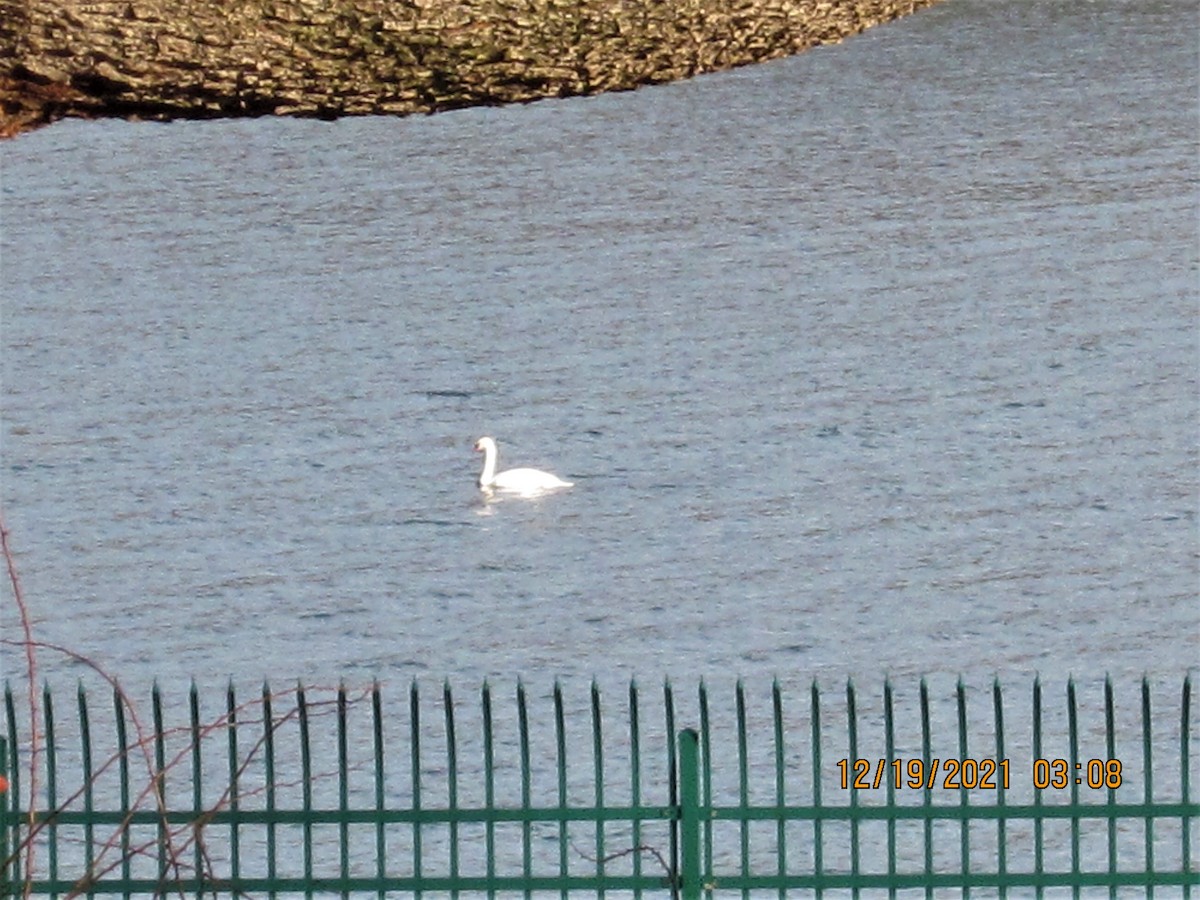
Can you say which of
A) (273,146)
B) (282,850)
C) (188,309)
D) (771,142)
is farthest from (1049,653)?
(273,146)

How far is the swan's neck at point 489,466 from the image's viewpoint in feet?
46.8

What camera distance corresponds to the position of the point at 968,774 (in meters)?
6.21

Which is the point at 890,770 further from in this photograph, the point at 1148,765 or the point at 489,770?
the point at 489,770

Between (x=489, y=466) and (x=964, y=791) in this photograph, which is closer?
(x=964, y=791)

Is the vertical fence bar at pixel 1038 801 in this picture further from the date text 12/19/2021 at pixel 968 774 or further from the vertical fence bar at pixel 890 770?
the vertical fence bar at pixel 890 770

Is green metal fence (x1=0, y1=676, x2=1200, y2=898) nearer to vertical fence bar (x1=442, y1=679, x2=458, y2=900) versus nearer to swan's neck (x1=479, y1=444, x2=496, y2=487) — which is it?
vertical fence bar (x1=442, y1=679, x2=458, y2=900)

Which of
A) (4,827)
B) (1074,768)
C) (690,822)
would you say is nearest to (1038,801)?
(1074,768)

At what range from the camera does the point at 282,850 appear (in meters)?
8.87

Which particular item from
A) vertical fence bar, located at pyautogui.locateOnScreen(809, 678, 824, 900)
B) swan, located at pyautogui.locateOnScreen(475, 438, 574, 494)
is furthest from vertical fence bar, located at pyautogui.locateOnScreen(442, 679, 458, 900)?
swan, located at pyautogui.locateOnScreen(475, 438, 574, 494)

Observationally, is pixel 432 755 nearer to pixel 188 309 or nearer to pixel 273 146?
pixel 188 309

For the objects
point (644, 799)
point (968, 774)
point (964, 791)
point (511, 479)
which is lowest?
point (644, 799)

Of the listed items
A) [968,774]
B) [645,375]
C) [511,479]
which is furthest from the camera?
[645,375]

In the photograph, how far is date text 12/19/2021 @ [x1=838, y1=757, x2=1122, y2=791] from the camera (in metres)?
5.09

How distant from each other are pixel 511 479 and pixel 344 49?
10.9m
